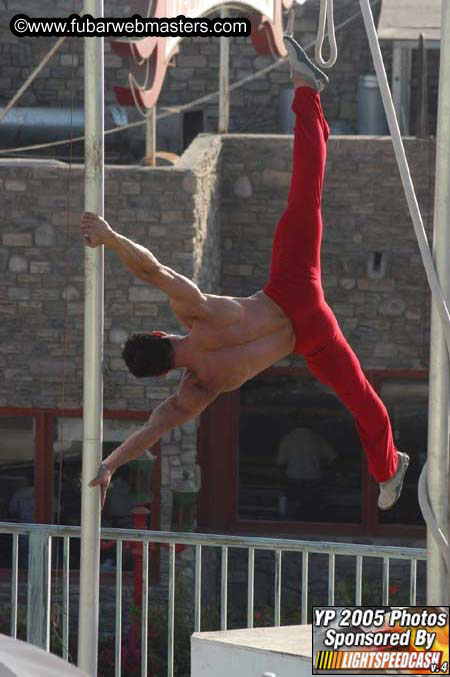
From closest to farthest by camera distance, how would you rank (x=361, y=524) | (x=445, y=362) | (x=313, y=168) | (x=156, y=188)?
(x=445, y=362) < (x=313, y=168) < (x=156, y=188) < (x=361, y=524)

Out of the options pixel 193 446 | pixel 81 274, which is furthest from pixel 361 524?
pixel 81 274

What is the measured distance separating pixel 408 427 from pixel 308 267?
722 cm

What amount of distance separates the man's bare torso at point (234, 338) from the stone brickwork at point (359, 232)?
6.57 meters

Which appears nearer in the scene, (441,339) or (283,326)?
(441,339)

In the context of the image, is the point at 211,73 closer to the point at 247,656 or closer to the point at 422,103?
the point at 422,103

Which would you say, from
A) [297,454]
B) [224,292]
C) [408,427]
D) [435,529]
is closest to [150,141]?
[224,292]

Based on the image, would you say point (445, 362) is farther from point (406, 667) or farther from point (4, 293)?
point (4, 293)

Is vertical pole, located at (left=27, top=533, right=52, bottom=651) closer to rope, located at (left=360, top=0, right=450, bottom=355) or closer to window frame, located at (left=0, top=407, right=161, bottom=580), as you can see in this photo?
rope, located at (left=360, top=0, right=450, bottom=355)

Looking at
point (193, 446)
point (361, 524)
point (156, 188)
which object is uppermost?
point (156, 188)

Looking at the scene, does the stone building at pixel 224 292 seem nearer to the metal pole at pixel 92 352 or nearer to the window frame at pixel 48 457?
the window frame at pixel 48 457

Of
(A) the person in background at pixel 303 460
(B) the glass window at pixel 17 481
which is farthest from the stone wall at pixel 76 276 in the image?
(A) the person in background at pixel 303 460

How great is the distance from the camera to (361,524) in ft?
41.9

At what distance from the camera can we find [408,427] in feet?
42.7

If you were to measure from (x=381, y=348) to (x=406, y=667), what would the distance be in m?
6.93
